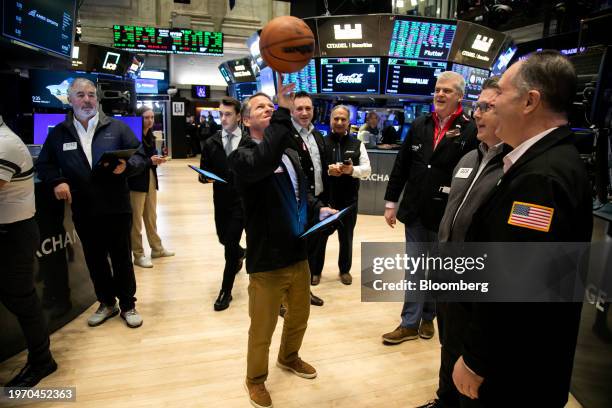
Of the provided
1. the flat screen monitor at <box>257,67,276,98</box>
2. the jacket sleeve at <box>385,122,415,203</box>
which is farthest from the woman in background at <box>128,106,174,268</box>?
the flat screen monitor at <box>257,67,276,98</box>

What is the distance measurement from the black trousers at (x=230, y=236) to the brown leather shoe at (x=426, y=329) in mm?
1601

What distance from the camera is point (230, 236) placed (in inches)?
139

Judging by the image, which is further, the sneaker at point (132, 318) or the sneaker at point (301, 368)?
the sneaker at point (132, 318)

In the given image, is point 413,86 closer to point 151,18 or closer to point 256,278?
point 256,278

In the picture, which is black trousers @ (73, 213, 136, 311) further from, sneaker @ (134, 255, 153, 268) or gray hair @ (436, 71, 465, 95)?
gray hair @ (436, 71, 465, 95)

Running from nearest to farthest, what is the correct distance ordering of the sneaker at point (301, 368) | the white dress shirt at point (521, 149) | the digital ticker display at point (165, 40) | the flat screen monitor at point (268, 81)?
1. the white dress shirt at point (521, 149)
2. the sneaker at point (301, 368)
3. the flat screen monitor at point (268, 81)
4. the digital ticker display at point (165, 40)

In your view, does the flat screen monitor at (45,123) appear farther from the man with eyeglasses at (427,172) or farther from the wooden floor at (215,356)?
the man with eyeglasses at (427,172)

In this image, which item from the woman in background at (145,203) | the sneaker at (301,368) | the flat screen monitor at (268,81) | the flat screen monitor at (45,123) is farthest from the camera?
the flat screen monitor at (268,81)

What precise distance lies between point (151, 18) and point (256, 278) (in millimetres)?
16906

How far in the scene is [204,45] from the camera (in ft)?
49.0

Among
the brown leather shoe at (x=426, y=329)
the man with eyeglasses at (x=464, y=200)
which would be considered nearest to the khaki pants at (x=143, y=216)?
the brown leather shoe at (x=426, y=329)

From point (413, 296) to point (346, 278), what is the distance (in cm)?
132

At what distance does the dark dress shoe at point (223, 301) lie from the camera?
3.57m

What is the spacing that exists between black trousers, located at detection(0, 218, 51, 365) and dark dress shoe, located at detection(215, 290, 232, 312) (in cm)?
134
